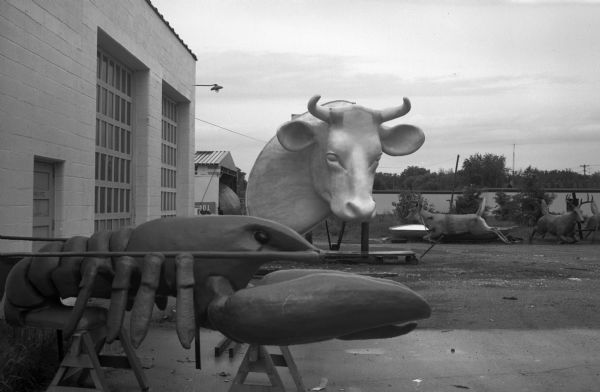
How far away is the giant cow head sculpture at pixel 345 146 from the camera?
5016 mm

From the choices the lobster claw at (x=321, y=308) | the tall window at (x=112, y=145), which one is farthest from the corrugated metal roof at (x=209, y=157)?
the lobster claw at (x=321, y=308)

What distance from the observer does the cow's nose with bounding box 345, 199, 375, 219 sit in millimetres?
4922

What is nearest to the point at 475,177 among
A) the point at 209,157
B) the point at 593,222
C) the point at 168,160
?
the point at 593,222

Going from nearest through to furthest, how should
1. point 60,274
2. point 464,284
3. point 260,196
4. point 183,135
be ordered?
point 60,274
point 260,196
point 464,284
point 183,135

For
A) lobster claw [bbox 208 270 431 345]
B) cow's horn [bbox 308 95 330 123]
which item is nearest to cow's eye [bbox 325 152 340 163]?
cow's horn [bbox 308 95 330 123]

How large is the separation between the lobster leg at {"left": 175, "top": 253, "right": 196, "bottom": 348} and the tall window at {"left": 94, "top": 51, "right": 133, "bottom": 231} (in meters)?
5.87

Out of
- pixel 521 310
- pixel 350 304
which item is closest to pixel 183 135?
pixel 521 310

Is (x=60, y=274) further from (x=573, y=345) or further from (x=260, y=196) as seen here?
(x=573, y=345)

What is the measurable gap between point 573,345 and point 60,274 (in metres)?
5.04

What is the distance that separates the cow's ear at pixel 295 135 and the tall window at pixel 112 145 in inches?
155

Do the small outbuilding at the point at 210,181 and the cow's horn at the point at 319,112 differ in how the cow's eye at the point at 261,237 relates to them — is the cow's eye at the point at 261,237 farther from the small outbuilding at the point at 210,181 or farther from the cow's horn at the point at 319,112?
the small outbuilding at the point at 210,181

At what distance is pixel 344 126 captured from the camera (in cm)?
519

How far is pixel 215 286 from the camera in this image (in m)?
2.94

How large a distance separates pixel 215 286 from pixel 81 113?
497 centimetres
